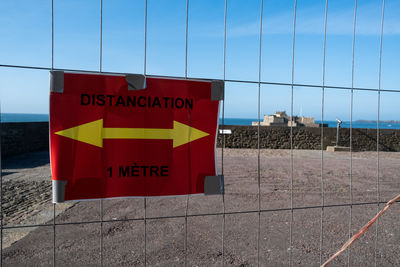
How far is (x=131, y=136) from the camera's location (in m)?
1.93

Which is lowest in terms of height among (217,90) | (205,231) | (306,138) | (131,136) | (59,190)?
(205,231)

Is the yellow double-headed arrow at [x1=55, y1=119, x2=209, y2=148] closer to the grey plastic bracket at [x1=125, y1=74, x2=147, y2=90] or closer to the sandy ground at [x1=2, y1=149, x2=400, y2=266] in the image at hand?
the grey plastic bracket at [x1=125, y1=74, x2=147, y2=90]

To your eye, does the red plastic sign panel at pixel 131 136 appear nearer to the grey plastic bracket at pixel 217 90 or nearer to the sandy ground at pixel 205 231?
the grey plastic bracket at pixel 217 90

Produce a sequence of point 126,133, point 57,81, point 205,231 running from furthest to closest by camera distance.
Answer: point 205,231 → point 126,133 → point 57,81

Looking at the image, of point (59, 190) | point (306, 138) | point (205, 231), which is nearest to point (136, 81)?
point (59, 190)

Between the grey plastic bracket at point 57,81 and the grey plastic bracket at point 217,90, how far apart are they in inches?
34.8

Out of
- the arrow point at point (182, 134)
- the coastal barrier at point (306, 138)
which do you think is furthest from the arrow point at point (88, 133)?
the coastal barrier at point (306, 138)

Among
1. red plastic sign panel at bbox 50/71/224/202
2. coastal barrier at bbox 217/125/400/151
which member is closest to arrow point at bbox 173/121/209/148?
red plastic sign panel at bbox 50/71/224/202

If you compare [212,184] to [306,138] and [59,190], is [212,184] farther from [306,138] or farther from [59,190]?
[306,138]

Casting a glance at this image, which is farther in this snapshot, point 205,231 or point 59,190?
point 205,231

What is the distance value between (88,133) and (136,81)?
411mm

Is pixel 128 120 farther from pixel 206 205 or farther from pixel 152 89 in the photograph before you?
pixel 206 205

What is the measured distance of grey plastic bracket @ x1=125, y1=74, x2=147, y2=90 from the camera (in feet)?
6.18

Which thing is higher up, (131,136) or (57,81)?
(57,81)
